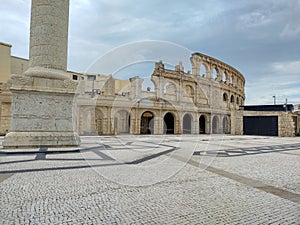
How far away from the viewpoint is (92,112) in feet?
72.7

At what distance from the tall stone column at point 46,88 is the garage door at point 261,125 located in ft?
80.1

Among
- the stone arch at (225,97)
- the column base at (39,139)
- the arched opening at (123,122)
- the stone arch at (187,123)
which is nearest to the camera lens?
the column base at (39,139)

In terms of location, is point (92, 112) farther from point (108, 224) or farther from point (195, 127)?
point (108, 224)

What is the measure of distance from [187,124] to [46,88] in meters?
23.0

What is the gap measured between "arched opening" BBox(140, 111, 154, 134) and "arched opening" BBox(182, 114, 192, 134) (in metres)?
4.93

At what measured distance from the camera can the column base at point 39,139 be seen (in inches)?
319

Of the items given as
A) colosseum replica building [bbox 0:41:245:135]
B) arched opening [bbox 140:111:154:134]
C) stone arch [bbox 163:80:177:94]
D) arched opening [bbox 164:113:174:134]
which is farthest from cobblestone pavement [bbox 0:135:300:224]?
stone arch [bbox 163:80:177:94]

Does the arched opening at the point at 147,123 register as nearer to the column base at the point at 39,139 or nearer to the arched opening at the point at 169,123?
the arched opening at the point at 169,123

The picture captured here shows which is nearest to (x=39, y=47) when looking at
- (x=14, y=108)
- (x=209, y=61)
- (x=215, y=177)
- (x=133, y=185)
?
(x=14, y=108)

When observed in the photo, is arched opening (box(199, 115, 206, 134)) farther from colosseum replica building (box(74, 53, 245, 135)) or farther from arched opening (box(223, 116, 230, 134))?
arched opening (box(223, 116, 230, 134))

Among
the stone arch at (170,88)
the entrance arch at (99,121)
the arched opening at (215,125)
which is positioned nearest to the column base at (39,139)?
the entrance arch at (99,121)

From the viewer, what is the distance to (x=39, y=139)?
8.40 meters

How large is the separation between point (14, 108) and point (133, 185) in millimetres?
6965

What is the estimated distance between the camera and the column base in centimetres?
811
